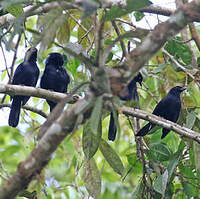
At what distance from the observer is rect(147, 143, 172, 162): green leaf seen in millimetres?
3307

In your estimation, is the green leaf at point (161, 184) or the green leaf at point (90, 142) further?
the green leaf at point (90, 142)

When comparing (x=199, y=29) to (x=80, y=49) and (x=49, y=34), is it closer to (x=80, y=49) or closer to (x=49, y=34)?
(x=80, y=49)

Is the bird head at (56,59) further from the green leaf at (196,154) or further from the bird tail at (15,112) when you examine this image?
the green leaf at (196,154)

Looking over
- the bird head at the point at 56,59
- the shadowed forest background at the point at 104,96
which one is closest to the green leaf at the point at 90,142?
the shadowed forest background at the point at 104,96

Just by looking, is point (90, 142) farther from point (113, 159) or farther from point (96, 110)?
point (96, 110)

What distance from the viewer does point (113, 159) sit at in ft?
11.2

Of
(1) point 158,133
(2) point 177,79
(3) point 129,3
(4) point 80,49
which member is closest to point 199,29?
(2) point 177,79

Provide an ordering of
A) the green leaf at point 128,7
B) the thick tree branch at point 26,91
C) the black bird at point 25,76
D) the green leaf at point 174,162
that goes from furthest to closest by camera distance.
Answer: the black bird at point 25,76 → the green leaf at point 174,162 → the thick tree branch at point 26,91 → the green leaf at point 128,7

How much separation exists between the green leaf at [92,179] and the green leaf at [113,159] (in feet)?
0.44

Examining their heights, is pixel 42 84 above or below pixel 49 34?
below

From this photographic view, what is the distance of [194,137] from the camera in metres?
2.91

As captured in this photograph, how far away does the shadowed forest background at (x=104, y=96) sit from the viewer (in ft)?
5.89

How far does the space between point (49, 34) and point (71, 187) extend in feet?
7.53

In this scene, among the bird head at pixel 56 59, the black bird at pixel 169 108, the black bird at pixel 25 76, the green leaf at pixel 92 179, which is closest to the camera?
the green leaf at pixel 92 179
